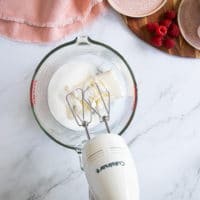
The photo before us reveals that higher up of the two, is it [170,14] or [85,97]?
[170,14]

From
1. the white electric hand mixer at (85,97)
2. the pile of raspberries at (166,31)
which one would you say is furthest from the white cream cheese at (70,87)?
the pile of raspberries at (166,31)

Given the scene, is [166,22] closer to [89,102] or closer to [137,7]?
[137,7]

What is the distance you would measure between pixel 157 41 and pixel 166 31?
25 millimetres

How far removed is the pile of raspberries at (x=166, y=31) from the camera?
811mm

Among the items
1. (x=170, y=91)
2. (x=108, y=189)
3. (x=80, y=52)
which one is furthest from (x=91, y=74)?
(x=108, y=189)

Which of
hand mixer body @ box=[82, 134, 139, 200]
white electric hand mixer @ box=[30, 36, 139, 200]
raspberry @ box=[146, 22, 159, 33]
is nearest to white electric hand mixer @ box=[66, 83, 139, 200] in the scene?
hand mixer body @ box=[82, 134, 139, 200]

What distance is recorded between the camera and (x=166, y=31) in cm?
82

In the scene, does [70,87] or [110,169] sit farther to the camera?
[70,87]

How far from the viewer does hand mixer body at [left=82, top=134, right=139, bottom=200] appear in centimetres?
55

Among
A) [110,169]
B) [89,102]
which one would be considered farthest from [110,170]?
[89,102]

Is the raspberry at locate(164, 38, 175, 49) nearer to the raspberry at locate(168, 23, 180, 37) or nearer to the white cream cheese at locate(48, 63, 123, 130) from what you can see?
the raspberry at locate(168, 23, 180, 37)

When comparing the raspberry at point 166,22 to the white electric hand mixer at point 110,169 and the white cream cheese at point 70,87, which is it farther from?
the white electric hand mixer at point 110,169

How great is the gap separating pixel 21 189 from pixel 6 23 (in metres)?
0.31

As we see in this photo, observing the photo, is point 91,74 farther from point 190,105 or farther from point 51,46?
point 190,105
